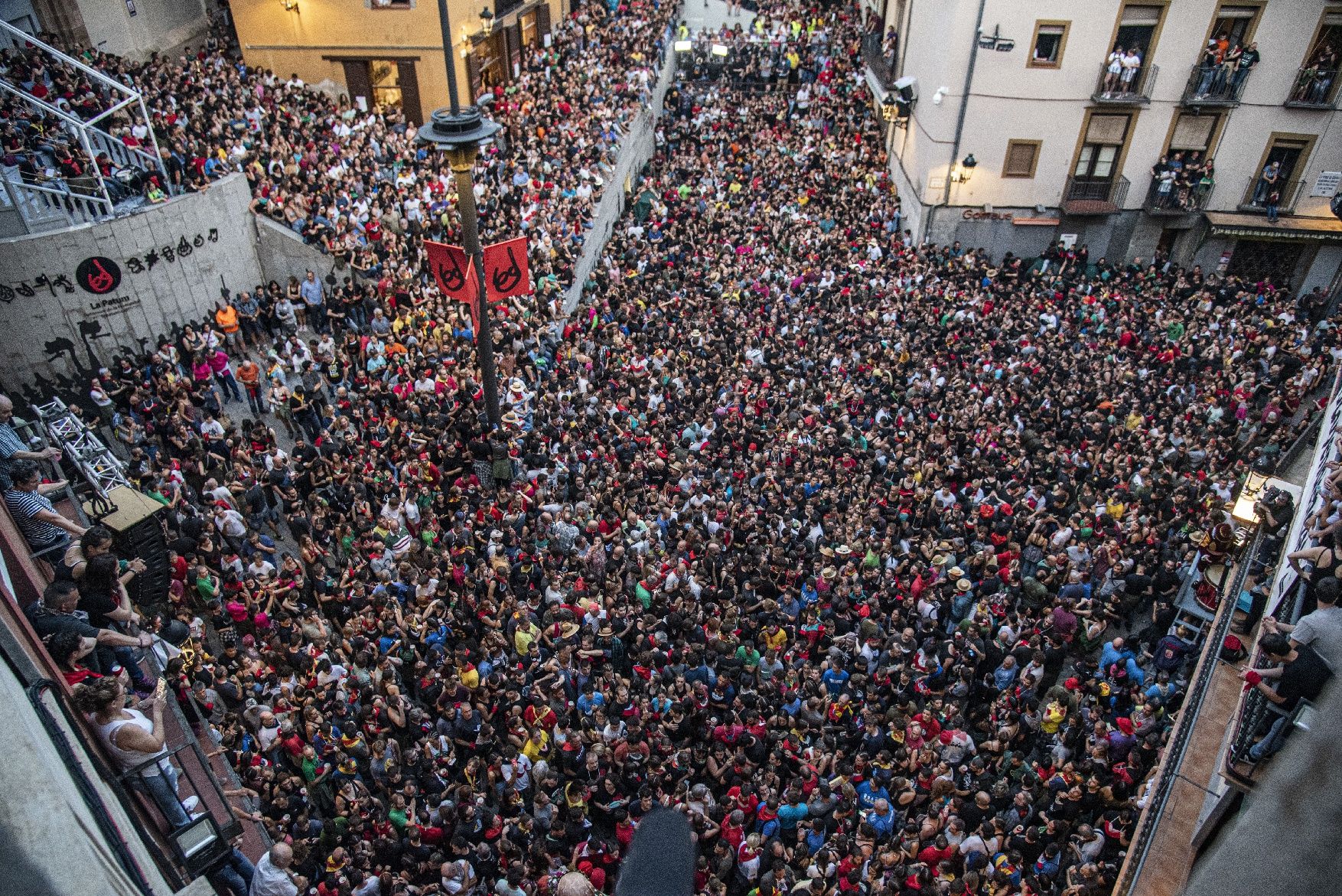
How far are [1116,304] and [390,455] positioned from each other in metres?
16.9

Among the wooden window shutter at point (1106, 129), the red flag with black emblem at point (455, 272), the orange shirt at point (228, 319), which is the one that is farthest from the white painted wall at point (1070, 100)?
the orange shirt at point (228, 319)

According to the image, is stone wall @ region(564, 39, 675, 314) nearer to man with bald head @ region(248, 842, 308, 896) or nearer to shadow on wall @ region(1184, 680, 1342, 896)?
man with bald head @ region(248, 842, 308, 896)

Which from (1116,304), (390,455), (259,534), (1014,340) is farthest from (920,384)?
(259,534)

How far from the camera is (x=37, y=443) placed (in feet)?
30.1

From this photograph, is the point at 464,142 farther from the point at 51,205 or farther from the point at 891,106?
the point at 891,106

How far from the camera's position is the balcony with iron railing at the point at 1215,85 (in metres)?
20.1

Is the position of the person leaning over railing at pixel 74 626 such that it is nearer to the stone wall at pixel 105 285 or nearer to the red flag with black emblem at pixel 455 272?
the red flag with black emblem at pixel 455 272

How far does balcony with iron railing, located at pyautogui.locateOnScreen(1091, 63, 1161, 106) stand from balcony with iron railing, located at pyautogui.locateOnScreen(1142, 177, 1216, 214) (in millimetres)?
2160

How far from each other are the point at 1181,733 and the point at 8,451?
496 inches

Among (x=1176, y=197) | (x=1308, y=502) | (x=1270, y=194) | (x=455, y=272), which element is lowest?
(x=1176, y=197)

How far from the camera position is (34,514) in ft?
24.1

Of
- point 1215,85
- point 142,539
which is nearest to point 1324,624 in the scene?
point 142,539

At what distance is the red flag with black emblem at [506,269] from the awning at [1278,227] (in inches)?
741

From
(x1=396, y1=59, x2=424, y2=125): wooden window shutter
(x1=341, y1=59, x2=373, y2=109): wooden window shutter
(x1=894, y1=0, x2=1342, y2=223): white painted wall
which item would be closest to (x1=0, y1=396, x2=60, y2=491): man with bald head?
(x1=341, y1=59, x2=373, y2=109): wooden window shutter
